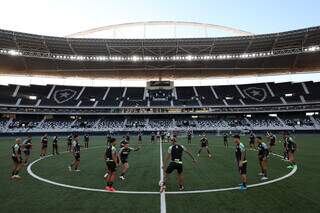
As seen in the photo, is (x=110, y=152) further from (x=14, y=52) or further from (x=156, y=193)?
(x=14, y=52)

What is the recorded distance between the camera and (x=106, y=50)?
5828 centimetres

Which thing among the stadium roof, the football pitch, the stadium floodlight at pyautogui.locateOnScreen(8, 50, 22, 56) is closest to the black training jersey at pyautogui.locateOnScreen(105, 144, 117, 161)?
the football pitch

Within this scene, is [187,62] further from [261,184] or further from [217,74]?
[261,184]

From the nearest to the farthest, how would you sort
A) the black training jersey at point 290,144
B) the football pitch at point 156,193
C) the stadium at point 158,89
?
the football pitch at point 156,193 → the black training jersey at point 290,144 → the stadium at point 158,89

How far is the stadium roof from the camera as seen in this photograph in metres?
52.7

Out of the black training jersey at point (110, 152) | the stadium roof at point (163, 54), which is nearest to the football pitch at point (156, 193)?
the black training jersey at point (110, 152)

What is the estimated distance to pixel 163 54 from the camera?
62.1m

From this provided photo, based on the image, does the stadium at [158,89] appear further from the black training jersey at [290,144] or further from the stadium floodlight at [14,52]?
the black training jersey at [290,144]

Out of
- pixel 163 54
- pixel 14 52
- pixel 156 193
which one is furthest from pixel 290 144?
pixel 14 52

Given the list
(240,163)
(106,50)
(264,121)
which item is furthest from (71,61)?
(240,163)

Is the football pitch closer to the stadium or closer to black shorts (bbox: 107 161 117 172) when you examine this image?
black shorts (bbox: 107 161 117 172)

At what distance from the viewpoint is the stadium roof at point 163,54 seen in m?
52.7

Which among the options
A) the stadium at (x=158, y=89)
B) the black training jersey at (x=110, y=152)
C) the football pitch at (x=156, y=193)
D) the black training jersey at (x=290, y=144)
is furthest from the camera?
the stadium at (x=158, y=89)

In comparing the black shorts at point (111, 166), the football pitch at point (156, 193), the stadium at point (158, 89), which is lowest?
the football pitch at point (156, 193)
